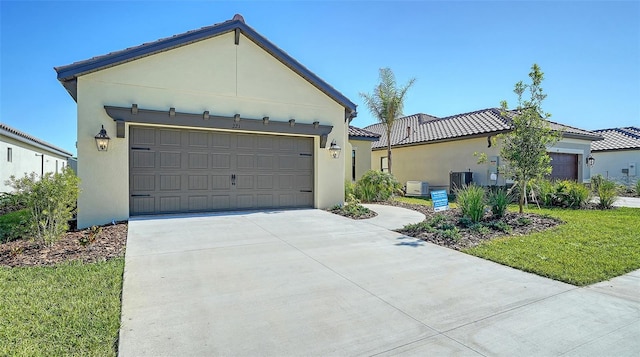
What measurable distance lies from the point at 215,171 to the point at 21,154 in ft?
47.0

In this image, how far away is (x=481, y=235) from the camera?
7266 millimetres

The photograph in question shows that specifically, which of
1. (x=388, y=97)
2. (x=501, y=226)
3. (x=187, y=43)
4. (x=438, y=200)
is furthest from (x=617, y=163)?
(x=187, y=43)

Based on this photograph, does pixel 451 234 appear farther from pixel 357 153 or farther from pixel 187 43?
pixel 357 153

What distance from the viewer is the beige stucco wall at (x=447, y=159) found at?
16844 millimetres

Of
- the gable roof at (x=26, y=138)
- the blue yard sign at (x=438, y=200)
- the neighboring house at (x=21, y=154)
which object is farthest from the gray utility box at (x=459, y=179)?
the gable roof at (x=26, y=138)

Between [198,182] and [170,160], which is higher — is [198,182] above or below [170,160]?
below

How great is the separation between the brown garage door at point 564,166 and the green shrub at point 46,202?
1978 cm

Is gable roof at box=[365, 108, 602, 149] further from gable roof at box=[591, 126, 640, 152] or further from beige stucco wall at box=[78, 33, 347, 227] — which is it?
beige stucco wall at box=[78, 33, 347, 227]

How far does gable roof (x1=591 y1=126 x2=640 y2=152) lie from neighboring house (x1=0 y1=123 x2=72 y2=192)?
105 feet

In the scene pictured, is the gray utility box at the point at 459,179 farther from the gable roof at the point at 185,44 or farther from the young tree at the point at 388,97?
the gable roof at the point at 185,44

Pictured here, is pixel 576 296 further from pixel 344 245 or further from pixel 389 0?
pixel 389 0

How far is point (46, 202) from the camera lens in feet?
20.1

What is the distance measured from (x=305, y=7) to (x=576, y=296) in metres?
10.1

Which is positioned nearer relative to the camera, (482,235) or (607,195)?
(482,235)
